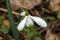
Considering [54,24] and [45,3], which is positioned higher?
[45,3]

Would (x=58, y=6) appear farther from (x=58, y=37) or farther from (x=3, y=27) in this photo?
(x=3, y=27)

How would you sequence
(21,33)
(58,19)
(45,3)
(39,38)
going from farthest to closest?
(45,3) < (58,19) < (21,33) < (39,38)

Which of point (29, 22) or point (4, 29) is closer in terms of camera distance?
point (29, 22)

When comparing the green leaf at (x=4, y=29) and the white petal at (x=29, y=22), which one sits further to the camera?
the green leaf at (x=4, y=29)

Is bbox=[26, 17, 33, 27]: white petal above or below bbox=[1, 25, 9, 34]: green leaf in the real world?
below

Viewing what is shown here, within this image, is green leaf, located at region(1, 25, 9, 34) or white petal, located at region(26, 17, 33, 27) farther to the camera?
green leaf, located at region(1, 25, 9, 34)

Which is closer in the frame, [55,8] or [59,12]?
[59,12]

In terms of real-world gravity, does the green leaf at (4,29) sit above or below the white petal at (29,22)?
above

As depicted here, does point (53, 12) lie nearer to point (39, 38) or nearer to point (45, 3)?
point (45, 3)

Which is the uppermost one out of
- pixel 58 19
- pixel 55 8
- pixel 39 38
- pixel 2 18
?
pixel 55 8

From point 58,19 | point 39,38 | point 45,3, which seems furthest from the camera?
point 45,3

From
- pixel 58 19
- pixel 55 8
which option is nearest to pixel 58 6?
pixel 55 8
